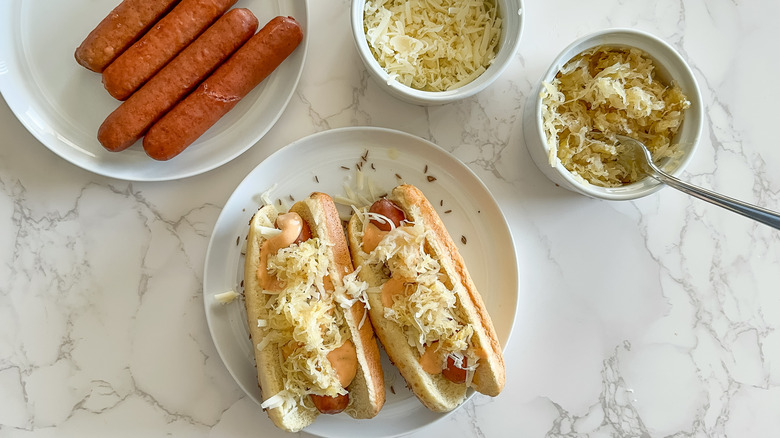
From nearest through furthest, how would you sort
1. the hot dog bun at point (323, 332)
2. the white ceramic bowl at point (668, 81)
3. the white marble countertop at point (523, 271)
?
the hot dog bun at point (323, 332), the white ceramic bowl at point (668, 81), the white marble countertop at point (523, 271)

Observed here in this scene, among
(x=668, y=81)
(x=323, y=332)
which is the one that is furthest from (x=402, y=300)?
(x=668, y=81)

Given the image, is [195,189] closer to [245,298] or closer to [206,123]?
[206,123]

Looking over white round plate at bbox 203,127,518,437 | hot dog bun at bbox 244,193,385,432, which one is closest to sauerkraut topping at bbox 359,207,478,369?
hot dog bun at bbox 244,193,385,432

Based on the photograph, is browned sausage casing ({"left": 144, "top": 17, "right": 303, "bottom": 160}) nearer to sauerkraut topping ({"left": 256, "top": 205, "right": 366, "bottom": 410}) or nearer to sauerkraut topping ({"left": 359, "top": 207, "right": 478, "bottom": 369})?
sauerkraut topping ({"left": 256, "top": 205, "right": 366, "bottom": 410})

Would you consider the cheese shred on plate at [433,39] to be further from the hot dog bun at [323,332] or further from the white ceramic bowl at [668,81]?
the hot dog bun at [323,332]

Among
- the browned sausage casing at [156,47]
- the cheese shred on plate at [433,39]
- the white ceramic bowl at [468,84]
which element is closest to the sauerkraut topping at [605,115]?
the white ceramic bowl at [468,84]
